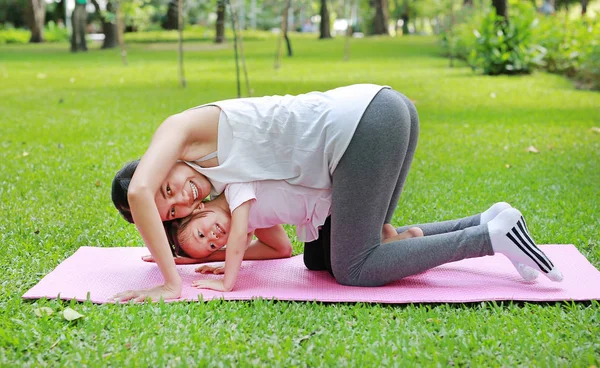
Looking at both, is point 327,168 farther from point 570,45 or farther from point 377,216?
point 570,45

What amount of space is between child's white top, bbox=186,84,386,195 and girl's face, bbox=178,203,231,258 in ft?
0.39

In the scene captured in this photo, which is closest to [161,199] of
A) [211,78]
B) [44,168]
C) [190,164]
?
[190,164]

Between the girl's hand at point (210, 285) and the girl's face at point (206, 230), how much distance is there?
0.44ft

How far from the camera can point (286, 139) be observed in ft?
9.52

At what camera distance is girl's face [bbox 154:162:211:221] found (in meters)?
2.87

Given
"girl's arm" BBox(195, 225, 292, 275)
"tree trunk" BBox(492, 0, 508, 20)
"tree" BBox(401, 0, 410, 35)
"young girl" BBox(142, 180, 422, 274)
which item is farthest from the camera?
"tree" BBox(401, 0, 410, 35)

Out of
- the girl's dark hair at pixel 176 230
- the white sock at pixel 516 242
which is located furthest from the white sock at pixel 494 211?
the girl's dark hair at pixel 176 230

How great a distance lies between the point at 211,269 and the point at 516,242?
4.38 ft

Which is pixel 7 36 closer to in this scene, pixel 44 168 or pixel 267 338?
pixel 44 168

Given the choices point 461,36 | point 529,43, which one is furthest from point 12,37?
point 529,43

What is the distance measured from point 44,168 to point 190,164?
284 cm

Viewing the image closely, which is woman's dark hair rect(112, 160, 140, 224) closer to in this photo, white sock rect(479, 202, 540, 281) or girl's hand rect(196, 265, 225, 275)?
girl's hand rect(196, 265, 225, 275)

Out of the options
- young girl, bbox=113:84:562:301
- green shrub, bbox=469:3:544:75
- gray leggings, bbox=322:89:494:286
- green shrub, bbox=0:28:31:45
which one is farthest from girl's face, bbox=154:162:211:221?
green shrub, bbox=0:28:31:45

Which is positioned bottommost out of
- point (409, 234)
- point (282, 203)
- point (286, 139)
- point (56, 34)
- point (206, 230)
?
point (56, 34)
